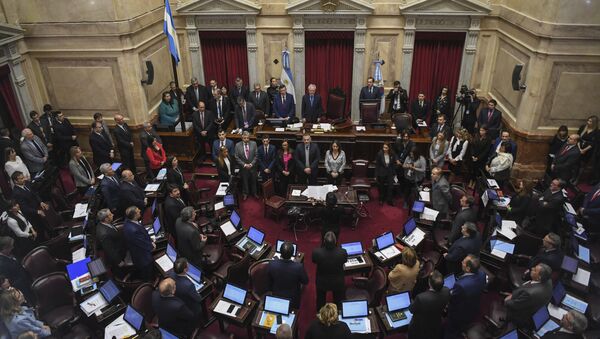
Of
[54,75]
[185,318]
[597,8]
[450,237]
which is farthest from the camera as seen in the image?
[54,75]

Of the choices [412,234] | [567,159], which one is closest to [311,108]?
[412,234]

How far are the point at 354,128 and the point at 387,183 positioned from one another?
5.69 ft

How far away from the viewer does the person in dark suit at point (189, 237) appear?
6.31 m

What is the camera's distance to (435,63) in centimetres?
1182

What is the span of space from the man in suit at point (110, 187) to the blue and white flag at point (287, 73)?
557cm

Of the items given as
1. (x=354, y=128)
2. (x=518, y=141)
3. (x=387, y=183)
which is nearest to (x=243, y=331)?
(x=387, y=183)

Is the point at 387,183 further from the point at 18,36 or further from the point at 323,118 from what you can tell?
the point at 18,36

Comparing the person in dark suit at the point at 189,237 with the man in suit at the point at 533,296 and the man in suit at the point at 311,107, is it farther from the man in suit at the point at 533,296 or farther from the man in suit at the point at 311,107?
the man in suit at the point at 311,107

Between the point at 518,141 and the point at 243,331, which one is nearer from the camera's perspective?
the point at 243,331

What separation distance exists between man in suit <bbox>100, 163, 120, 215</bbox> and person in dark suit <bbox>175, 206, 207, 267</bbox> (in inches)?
77.1

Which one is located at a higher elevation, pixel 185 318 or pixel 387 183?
pixel 185 318

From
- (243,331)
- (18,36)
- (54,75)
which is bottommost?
(243,331)

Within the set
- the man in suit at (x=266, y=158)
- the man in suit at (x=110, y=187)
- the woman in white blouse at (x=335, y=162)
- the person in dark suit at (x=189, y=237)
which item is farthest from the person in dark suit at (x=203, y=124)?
the person in dark suit at (x=189, y=237)

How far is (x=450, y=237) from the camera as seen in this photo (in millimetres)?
6867
